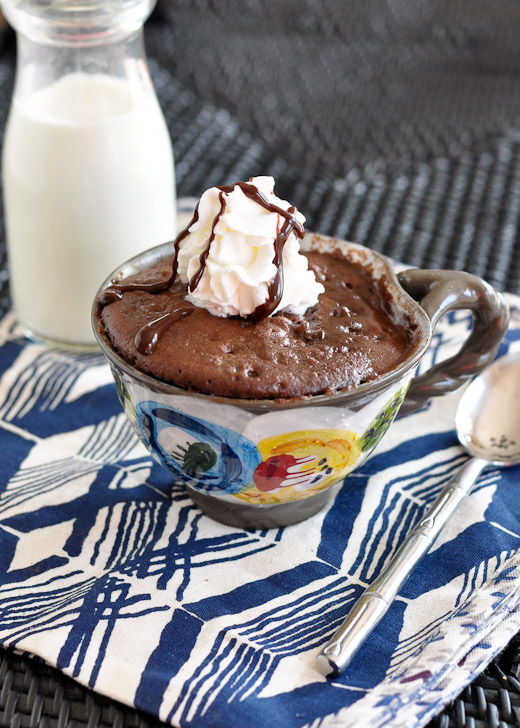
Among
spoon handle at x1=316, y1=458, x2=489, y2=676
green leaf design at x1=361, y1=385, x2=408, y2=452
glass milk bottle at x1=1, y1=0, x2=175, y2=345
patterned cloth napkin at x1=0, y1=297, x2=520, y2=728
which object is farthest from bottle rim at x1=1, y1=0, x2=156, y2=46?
spoon handle at x1=316, y1=458, x2=489, y2=676

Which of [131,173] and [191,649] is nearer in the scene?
[191,649]

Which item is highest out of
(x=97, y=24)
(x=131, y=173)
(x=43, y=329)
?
(x=97, y=24)

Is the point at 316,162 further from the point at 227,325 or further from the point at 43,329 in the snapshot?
the point at 227,325

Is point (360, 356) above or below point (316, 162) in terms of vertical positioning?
above

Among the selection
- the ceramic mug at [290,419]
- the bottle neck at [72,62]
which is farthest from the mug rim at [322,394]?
the bottle neck at [72,62]

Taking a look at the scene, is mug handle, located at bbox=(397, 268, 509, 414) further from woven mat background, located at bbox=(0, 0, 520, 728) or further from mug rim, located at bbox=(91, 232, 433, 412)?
woven mat background, located at bbox=(0, 0, 520, 728)

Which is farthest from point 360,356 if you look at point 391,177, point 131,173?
point 391,177

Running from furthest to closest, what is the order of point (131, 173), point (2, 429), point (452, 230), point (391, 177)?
1. point (391, 177)
2. point (452, 230)
3. point (131, 173)
4. point (2, 429)

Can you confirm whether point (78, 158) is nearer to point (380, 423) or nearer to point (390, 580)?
point (380, 423)
